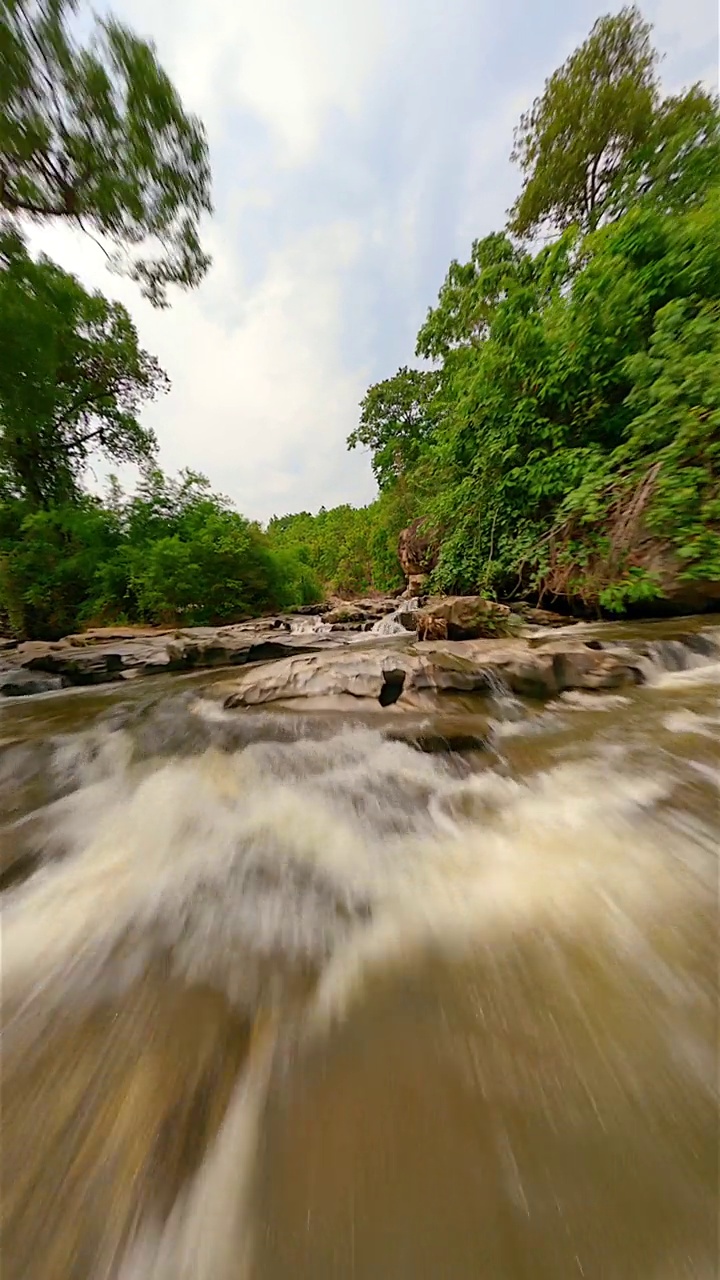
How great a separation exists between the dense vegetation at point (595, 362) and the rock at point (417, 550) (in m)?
1.19

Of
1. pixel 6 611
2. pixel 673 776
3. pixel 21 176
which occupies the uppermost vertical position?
pixel 21 176

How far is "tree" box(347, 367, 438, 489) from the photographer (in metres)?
13.7

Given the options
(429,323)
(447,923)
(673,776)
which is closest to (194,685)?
(447,923)

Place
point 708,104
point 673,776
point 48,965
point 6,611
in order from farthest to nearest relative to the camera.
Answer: point 6,611
point 708,104
point 673,776
point 48,965

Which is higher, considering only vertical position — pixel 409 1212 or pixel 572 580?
pixel 572 580

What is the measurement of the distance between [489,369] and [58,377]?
11.2 meters

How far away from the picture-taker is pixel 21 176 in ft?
20.5

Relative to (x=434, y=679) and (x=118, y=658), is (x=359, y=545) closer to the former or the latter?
(x=118, y=658)

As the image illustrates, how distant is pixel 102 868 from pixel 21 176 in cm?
1030

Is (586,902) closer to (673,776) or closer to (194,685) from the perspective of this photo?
(673,776)

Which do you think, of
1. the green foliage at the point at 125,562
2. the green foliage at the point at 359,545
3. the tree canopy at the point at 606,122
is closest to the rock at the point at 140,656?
the green foliage at the point at 125,562

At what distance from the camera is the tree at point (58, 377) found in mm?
6141

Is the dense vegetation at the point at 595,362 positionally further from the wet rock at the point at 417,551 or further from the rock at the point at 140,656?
the rock at the point at 140,656

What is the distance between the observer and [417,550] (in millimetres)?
11844
